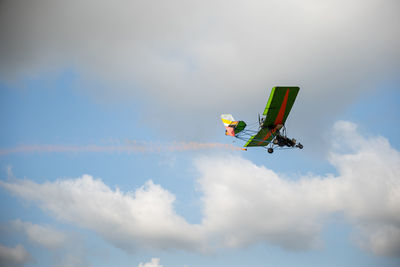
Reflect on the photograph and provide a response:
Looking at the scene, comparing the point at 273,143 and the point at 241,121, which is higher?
the point at 241,121

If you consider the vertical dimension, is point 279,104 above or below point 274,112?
above

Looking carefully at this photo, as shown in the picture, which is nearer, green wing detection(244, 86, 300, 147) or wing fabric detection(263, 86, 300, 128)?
wing fabric detection(263, 86, 300, 128)

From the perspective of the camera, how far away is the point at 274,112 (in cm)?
3762

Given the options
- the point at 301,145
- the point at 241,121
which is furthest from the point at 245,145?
the point at 301,145

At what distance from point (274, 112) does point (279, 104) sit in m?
1.17

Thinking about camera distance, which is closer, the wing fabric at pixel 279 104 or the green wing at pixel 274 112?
the wing fabric at pixel 279 104

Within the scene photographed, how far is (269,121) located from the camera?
128 feet

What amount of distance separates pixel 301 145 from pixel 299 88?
6932 millimetres

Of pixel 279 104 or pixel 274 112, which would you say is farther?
pixel 274 112

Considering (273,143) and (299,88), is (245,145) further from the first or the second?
(299,88)

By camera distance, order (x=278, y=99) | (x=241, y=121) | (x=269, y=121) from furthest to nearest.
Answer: (x=241, y=121) < (x=269, y=121) < (x=278, y=99)

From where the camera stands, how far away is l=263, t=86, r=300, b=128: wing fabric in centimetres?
3578

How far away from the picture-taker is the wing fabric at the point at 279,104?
35781 mm

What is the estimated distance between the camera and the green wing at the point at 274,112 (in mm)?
35906
